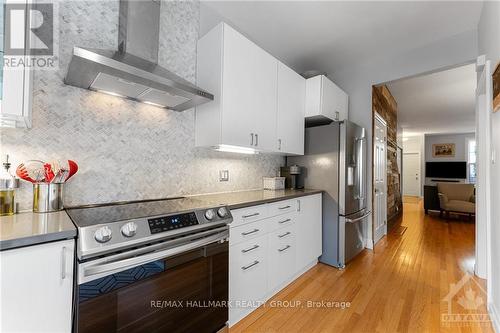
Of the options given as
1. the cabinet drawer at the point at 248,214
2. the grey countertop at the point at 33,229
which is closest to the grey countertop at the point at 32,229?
the grey countertop at the point at 33,229

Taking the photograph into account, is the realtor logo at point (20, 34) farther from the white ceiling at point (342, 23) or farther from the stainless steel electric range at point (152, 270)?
the white ceiling at point (342, 23)

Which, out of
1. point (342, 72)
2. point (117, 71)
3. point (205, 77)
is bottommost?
point (117, 71)

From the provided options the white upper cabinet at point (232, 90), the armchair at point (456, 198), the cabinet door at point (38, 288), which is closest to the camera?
the cabinet door at point (38, 288)

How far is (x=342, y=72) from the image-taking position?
3480 mm

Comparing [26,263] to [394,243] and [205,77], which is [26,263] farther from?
[394,243]

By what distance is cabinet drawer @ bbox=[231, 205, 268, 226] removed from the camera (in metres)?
1.58

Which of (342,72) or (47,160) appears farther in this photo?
(342,72)

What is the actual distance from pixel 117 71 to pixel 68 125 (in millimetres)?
525

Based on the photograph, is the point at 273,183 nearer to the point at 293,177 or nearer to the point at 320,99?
the point at 293,177

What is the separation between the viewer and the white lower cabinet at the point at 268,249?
1.61m

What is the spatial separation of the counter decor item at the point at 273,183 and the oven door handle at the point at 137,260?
1.40 meters

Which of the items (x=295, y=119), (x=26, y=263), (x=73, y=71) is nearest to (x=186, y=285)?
(x=26, y=263)

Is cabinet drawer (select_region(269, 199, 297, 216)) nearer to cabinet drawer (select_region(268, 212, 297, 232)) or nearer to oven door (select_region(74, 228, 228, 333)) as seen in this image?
cabinet drawer (select_region(268, 212, 297, 232))

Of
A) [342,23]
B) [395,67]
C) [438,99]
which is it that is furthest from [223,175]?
[438,99]
